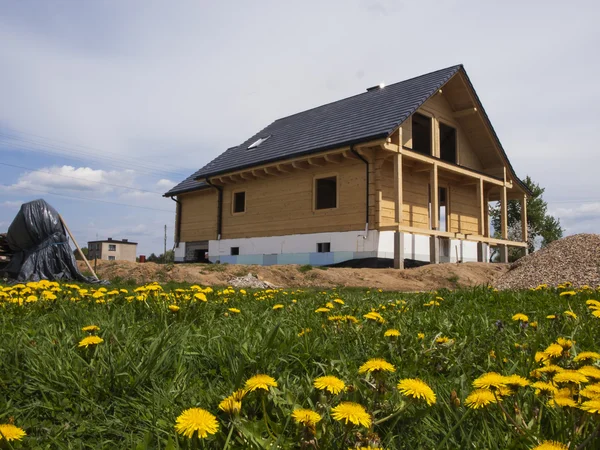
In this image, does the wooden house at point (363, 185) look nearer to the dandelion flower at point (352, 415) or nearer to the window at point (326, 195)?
the window at point (326, 195)

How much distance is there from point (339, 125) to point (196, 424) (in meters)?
17.1

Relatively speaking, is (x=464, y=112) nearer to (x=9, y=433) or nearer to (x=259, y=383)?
(x=259, y=383)

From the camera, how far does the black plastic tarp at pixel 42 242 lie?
34.3ft

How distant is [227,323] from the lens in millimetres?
3420

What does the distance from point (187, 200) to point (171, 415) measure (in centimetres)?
2267

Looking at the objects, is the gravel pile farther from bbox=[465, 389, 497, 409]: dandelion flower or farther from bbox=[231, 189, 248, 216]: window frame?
bbox=[231, 189, 248, 216]: window frame

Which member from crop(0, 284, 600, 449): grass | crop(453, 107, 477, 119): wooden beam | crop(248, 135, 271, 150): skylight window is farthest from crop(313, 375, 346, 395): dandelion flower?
crop(248, 135, 271, 150): skylight window

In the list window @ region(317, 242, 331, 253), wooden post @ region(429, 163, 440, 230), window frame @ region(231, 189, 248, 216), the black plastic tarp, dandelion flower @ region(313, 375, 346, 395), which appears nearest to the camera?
dandelion flower @ region(313, 375, 346, 395)

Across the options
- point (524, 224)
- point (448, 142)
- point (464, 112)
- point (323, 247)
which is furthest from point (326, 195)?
point (524, 224)

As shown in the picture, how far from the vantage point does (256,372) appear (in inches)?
89.1

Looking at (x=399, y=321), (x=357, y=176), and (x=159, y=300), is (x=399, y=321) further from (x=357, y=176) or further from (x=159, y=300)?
(x=357, y=176)

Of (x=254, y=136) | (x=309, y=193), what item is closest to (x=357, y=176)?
(x=309, y=193)

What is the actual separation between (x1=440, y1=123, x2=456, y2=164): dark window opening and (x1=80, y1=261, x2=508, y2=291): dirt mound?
7651mm

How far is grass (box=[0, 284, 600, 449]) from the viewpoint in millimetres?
1562
